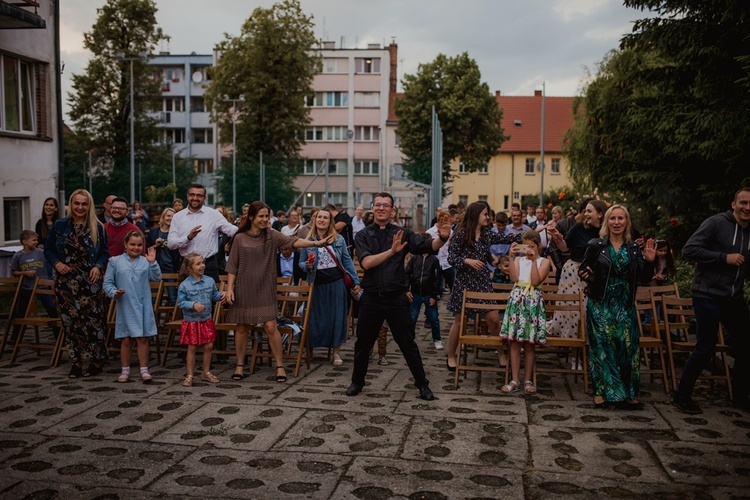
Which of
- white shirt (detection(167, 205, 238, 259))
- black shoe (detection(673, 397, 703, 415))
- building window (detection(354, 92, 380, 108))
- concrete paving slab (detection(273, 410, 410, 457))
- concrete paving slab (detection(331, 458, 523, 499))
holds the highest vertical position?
building window (detection(354, 92, 380, 108))

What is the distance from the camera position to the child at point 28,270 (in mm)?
10375

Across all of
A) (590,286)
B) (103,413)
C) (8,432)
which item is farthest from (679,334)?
(8,432)

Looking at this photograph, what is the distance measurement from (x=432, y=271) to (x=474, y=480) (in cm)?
563

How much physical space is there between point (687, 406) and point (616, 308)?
111 centimetres

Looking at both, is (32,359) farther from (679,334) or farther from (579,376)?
(679,334)

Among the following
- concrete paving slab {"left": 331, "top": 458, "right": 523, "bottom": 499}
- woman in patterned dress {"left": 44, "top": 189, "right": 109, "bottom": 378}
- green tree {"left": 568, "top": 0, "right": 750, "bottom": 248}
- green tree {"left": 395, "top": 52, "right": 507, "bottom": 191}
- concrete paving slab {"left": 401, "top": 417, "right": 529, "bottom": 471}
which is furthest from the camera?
green tree {"left": 395, "top": 52, "right": 507, "bottom": 191}

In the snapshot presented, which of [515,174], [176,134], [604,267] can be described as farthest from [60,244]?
[176,134]

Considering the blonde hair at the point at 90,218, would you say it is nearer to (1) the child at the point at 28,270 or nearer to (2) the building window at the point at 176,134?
(1) the child at the point at 28,270

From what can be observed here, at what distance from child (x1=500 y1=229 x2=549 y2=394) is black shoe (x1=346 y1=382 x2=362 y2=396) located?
151cm

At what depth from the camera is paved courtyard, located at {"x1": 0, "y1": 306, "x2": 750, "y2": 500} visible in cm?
524

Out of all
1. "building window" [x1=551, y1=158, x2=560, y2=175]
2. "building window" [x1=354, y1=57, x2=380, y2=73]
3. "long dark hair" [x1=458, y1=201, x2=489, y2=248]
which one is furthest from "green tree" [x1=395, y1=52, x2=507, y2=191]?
"long dark hair" [x1=458, y1=201, x2=489, y2=248]

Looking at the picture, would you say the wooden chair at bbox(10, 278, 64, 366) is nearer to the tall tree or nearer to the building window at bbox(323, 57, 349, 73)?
the tall tree

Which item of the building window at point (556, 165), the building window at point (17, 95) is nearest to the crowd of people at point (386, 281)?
Result: the building window at point (17, 95)

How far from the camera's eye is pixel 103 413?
7.04 metres
